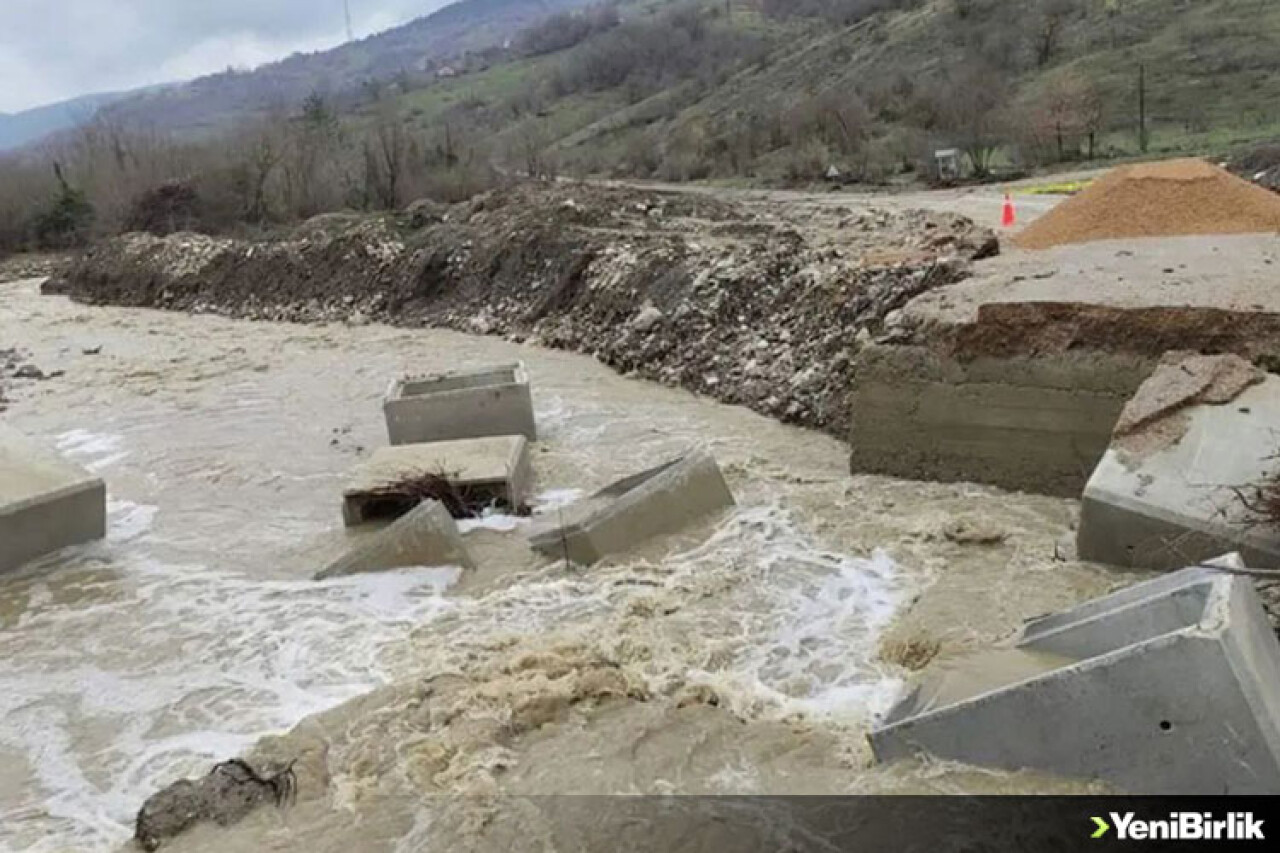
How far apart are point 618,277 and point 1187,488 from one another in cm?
1121

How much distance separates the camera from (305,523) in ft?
32.3

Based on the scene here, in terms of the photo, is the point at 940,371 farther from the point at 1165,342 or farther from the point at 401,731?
the point at 401,731

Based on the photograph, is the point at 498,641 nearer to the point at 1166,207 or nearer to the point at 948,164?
the point at 1166,207

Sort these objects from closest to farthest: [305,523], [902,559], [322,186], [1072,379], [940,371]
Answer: [902,559], [1072,379], [940,371], [305,523], [322,186]

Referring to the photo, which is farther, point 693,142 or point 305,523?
point 693,142

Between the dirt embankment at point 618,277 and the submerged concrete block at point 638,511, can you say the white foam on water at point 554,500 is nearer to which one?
the submerged concrete block at point 638,511

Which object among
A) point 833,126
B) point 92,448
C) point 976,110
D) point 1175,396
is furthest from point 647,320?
point 833,126

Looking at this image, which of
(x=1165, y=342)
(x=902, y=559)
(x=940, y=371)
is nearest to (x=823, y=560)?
(x=902, y=559)

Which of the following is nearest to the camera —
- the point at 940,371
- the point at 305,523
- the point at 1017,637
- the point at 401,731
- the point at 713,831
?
the point at 713,831

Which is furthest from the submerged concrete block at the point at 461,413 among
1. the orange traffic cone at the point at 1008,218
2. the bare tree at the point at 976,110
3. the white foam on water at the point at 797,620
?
the bare tree at the point at 976,110

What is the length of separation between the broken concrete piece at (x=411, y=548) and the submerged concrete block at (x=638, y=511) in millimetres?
600

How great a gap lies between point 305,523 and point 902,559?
4.98m

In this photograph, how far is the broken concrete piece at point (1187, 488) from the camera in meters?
6.37

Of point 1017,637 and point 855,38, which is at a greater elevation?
point 855,38
